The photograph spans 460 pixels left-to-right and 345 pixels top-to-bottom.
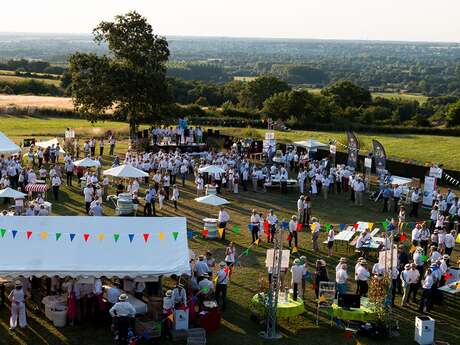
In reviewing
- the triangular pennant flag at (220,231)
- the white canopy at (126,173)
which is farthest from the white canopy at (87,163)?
the triangular pennant flag at (220,231)

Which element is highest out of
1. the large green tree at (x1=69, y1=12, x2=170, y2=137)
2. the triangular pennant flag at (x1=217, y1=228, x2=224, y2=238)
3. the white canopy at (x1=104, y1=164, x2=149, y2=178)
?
the large green tree at (x1=69, y1=12, x2=170, y2=137)

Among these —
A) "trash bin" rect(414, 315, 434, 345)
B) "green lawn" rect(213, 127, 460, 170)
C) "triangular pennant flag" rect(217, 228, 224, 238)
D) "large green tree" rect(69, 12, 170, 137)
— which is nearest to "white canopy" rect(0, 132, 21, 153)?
"triangular pennant flag" rect(217, 228, 224, 238)

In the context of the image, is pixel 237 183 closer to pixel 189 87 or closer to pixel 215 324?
pixel 215 324

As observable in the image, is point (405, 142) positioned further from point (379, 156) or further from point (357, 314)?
point (357, 314)

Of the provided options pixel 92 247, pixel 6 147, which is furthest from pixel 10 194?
pixel 92 247

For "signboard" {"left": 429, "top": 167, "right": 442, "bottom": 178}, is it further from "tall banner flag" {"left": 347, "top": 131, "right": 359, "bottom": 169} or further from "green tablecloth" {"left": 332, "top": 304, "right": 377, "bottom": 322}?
"green tablecloth" {"left": 332, "top": 304, "right": 377, "bottom": 322}
